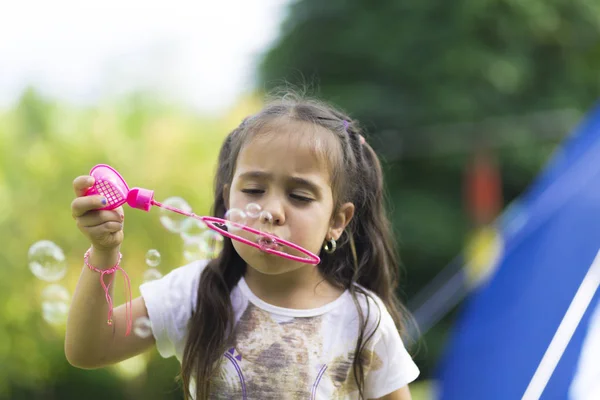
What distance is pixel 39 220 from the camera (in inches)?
294

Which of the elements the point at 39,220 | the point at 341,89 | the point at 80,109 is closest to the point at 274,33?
the point at 341,89

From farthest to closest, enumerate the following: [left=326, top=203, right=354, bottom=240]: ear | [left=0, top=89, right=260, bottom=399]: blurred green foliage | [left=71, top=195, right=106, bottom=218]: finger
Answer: [left=0, top=89, right=260, bottom=399]: blurred green foliage → [left=326, top=203, right=354, bottom=240]: ear → [left=71, top=195, right=106, bottom=218]: finger

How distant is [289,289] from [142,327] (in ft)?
1.02

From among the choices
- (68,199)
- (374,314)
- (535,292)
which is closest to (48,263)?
(374,314)

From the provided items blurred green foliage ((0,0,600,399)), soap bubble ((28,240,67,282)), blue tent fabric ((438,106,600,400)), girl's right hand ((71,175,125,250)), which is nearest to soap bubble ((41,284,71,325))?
soap bubble ((28,240,67,282))

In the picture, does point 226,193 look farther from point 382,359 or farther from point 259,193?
point 382,359

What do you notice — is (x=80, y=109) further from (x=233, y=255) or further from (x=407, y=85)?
(x=233, y=255)

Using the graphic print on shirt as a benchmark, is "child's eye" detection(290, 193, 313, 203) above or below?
above

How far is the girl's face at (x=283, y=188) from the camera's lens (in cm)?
151

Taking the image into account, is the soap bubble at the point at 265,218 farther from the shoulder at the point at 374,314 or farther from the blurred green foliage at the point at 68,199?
the blurred green foliage at the point at 68,199

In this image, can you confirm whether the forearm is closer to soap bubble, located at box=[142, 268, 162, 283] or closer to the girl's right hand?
the girl's right hand

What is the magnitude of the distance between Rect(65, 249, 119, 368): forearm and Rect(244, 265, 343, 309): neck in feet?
1.01

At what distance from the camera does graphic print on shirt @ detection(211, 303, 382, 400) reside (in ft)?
5.14

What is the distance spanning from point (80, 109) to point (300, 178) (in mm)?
7088
